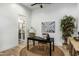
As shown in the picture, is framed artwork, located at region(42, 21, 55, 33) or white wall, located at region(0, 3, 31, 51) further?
framed artwork, located at region(42, 21, 55, 33)

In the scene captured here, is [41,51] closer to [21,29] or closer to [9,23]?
[21,29]

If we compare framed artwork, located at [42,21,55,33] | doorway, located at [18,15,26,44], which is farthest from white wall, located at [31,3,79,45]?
doorway, located at [18,15,26,44]

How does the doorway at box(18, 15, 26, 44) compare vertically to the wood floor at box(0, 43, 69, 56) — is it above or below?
above

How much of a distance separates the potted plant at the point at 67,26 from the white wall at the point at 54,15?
0.07 meters

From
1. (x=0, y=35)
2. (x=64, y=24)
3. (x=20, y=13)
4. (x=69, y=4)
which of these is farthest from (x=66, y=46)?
(x=0, y=35)

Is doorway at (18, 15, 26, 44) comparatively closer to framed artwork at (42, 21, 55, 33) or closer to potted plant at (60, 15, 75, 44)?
framed artwork at (42, 21, 55, 33)

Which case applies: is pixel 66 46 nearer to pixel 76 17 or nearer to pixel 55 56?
pixel 55 56

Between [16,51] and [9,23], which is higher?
[9,23]

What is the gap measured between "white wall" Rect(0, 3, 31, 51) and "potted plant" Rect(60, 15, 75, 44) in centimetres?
68

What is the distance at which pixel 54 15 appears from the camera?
7.61 feet

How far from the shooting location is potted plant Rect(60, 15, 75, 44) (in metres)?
2.28

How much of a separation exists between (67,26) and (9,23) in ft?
3.56

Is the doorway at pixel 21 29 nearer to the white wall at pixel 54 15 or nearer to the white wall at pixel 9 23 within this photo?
the white wall at pixel 9 23

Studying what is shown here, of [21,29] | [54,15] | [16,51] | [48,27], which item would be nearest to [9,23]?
[21,29]
